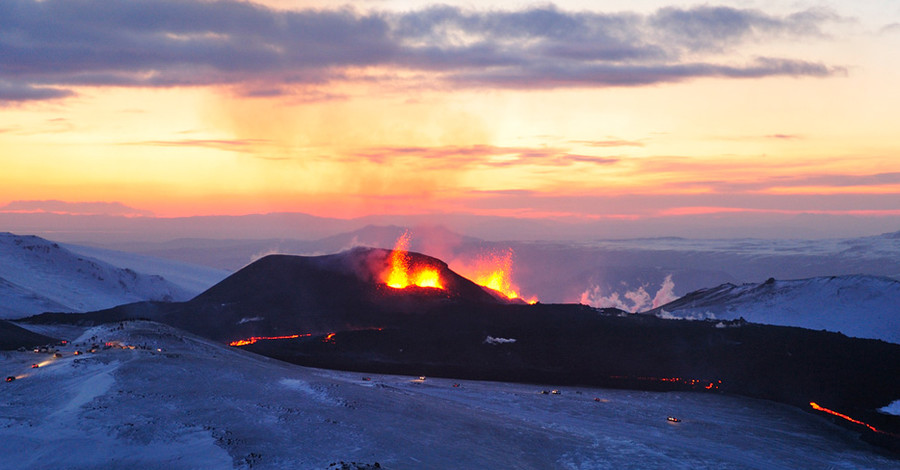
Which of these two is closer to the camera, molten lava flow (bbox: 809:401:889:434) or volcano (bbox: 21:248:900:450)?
molten lava flow (bbox: 809:401:889:434)

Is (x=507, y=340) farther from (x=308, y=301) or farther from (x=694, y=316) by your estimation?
(x=694, y=316)

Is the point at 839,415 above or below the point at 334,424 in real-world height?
below

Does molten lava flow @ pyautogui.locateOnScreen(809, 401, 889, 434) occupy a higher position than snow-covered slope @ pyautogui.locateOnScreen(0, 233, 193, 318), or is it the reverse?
snow-covered slope @ pyautogui.locateOnScreen(0, 233, 193, 318)

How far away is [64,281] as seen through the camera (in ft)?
505

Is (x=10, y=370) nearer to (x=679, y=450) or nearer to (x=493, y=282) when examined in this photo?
(x=679, y=450)

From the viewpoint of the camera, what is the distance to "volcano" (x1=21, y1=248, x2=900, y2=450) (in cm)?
7862

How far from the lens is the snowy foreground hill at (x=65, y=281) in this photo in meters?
135

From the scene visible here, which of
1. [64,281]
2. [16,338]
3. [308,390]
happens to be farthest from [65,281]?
[308,390]

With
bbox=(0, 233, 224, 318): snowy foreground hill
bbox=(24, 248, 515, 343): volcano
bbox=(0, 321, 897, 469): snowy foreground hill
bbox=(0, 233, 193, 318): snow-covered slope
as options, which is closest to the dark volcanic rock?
bbox=(0, 321, 897, 469): snowy foreground hill

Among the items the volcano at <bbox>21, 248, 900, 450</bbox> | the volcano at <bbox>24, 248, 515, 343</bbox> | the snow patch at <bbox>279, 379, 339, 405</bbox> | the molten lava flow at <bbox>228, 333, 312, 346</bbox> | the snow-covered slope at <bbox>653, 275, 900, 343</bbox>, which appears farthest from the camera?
the snow-covered slope at <bbox>653, 275, 900, 343</bbox>

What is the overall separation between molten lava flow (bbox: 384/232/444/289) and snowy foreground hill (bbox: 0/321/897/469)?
49068 millimetres

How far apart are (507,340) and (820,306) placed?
54951mm

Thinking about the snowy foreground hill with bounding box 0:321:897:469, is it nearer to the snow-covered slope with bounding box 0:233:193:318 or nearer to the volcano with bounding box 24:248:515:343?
the volcano with bounding box 24:248:515:343

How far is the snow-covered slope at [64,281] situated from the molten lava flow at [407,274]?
58.1 metres
